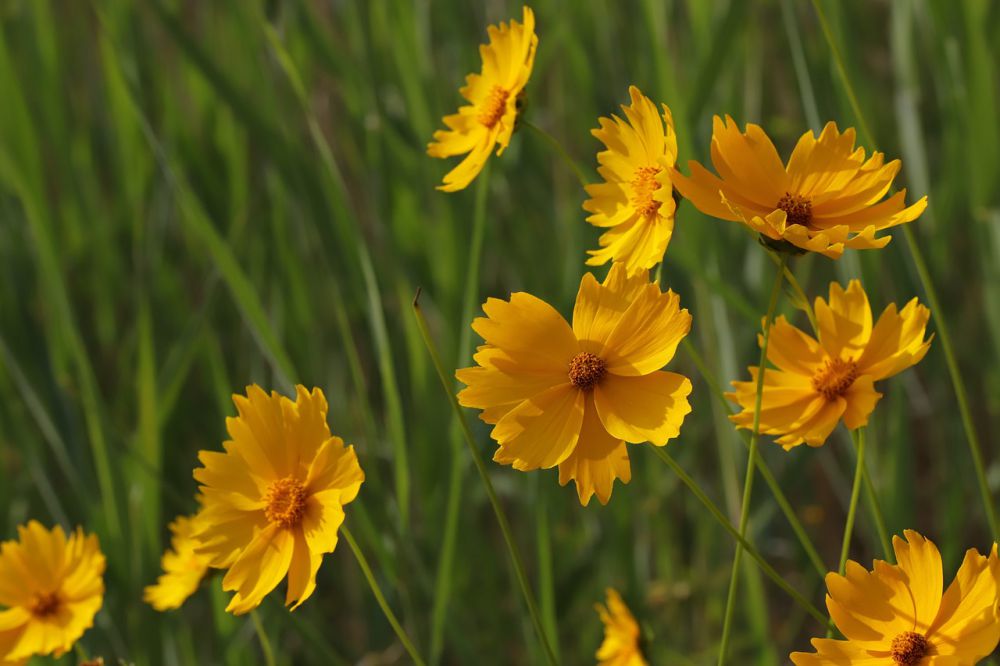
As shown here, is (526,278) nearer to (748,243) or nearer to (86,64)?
(748,243)

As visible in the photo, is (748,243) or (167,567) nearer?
(167,567)

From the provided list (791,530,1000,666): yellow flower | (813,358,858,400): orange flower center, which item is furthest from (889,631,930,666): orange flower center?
(813,358,858,400): orange flower center

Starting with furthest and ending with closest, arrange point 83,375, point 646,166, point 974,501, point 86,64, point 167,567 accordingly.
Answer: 1. point 86,64
2. point 974,501
3. point 83,375
4. point 167,567
5. point 646,166

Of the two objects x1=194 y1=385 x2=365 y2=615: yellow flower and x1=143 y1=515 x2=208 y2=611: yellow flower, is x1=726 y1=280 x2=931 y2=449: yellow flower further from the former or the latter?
x1=143 y1=515 x2=208 y2=611: yellow flower

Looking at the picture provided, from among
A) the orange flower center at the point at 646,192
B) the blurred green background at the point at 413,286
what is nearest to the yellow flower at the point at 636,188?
the orange flower center at the point at 646,192

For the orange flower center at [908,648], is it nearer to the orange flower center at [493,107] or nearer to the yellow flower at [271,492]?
the yellow flower at [271,492]

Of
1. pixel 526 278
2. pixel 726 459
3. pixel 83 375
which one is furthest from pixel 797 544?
pixel 83 375
